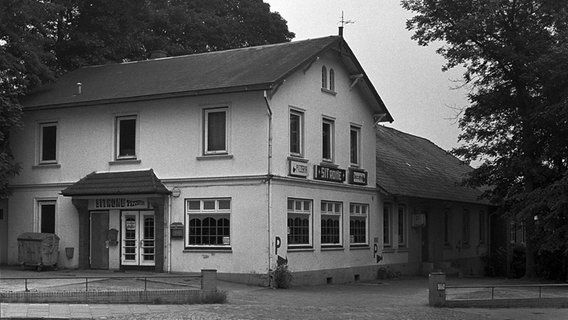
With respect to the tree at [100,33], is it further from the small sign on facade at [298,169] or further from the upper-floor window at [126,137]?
the small sign on facade at [298,169]

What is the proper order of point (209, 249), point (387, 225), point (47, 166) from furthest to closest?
point (387, 225), point (47, 166), point (209, 249)

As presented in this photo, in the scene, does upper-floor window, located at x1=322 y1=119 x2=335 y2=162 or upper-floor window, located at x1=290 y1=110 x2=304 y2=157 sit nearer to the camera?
upper-floor window, located at x1=290 y1=110 x2=304 y2=157

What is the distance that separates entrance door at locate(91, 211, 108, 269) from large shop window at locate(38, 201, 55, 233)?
204 centimetres

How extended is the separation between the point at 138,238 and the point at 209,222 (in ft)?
10.0

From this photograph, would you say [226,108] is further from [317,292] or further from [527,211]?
[527,211]

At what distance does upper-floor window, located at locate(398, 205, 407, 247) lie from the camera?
36.9 metres

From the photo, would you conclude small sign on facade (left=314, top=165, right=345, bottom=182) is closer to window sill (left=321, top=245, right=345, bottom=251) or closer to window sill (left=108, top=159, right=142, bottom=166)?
window sill (left=321, top=245, right=345, bottom=251)

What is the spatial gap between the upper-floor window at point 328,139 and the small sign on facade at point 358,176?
159 centimetres

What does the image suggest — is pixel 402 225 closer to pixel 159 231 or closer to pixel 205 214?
pixel 205 214

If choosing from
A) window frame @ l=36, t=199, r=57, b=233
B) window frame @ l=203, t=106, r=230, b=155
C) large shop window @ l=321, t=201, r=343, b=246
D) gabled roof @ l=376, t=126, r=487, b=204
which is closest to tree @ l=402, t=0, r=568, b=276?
gabled roof @ l=376, t=126, r=487, b=204

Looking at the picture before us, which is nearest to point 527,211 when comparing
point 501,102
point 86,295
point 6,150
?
point 501,102

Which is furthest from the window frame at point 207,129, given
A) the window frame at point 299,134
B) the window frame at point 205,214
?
the window frame at point 299,134

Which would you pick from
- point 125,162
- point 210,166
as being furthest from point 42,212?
point 210,166

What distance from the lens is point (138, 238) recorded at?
96.3 feet
